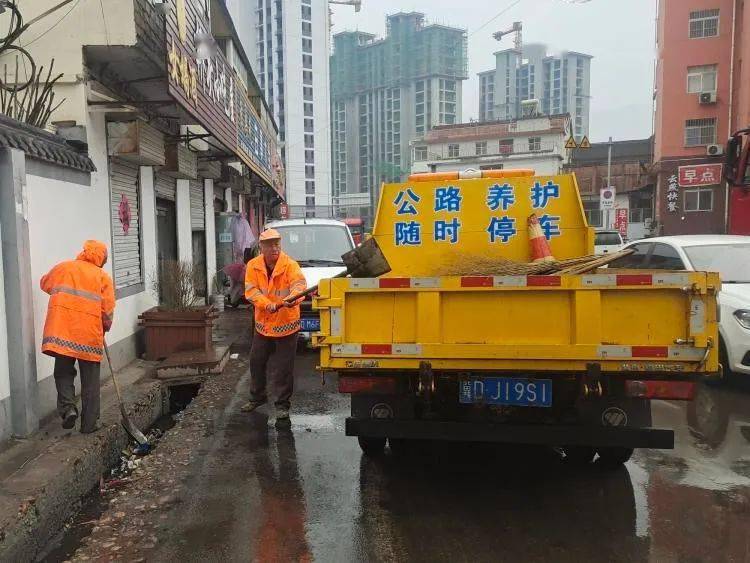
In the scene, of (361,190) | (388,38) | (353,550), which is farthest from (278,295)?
(361,190)

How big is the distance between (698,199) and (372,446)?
3226cm

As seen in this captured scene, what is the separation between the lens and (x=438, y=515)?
3.81 meters

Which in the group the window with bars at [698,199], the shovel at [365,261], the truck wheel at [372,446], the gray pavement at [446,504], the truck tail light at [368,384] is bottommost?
the gray pavement at [446,504]

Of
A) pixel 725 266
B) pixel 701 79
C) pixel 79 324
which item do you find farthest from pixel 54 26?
pixel 701 79

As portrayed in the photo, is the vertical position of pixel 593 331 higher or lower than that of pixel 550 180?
lower

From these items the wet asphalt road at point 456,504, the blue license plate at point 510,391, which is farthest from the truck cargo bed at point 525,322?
the wet asphalt road at point 456,504

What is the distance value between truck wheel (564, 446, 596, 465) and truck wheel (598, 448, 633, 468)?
0.37 ft

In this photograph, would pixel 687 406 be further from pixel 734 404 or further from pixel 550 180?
pixel 550 180

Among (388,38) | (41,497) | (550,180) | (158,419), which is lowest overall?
(158,419)

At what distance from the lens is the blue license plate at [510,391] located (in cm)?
369

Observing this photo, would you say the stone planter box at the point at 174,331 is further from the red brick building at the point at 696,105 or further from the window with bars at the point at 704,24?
the window with bars at the point at 704,24

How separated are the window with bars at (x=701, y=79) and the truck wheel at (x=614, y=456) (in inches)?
1316

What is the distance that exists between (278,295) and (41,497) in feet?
8.42

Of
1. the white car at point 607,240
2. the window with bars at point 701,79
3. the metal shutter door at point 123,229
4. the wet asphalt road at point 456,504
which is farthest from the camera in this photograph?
the window with bars at point 701,79
